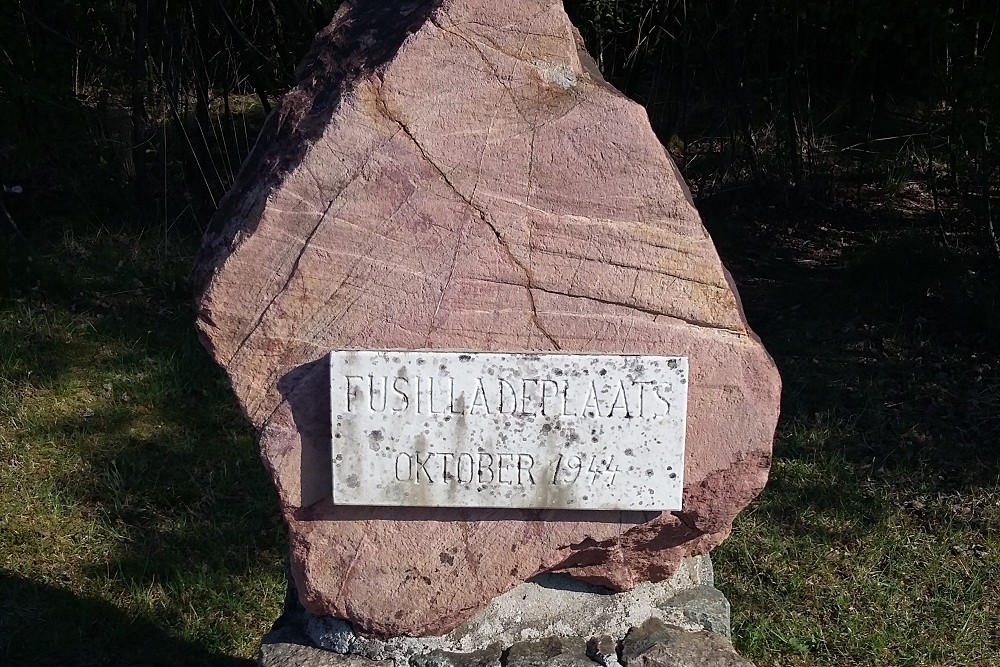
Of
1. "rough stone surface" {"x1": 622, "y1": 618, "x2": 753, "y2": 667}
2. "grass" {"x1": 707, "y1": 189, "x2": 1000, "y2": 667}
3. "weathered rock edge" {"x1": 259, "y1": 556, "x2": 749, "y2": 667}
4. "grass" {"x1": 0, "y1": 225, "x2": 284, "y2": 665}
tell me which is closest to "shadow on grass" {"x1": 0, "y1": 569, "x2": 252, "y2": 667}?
"grass" {"x1": 0, "y1": 225, "x2": 284, "y2": 665}

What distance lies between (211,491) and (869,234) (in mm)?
3350

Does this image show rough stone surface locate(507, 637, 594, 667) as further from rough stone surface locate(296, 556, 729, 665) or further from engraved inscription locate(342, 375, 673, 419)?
engraved inscription locate(342, 375, 673, 419)

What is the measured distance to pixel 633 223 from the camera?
6.23 feet

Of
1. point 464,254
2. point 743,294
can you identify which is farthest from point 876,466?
point 464,254

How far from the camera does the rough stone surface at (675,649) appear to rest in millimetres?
2107

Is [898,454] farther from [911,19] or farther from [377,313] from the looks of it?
[377,313]

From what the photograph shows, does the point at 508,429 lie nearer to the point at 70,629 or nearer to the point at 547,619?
the point at 547,619

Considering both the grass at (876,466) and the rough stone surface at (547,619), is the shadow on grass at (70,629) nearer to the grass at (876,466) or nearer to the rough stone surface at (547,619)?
the rough stone surface at (547,619)

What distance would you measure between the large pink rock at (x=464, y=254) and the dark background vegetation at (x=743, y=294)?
116 centimetres

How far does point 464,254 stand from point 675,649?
0.91 meters

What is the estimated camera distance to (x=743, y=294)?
474cm

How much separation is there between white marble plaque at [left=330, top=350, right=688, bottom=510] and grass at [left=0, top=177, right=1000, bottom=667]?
119cm

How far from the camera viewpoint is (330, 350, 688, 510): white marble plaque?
6.20ft

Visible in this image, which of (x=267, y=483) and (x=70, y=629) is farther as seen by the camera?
(x=267, y=483)
